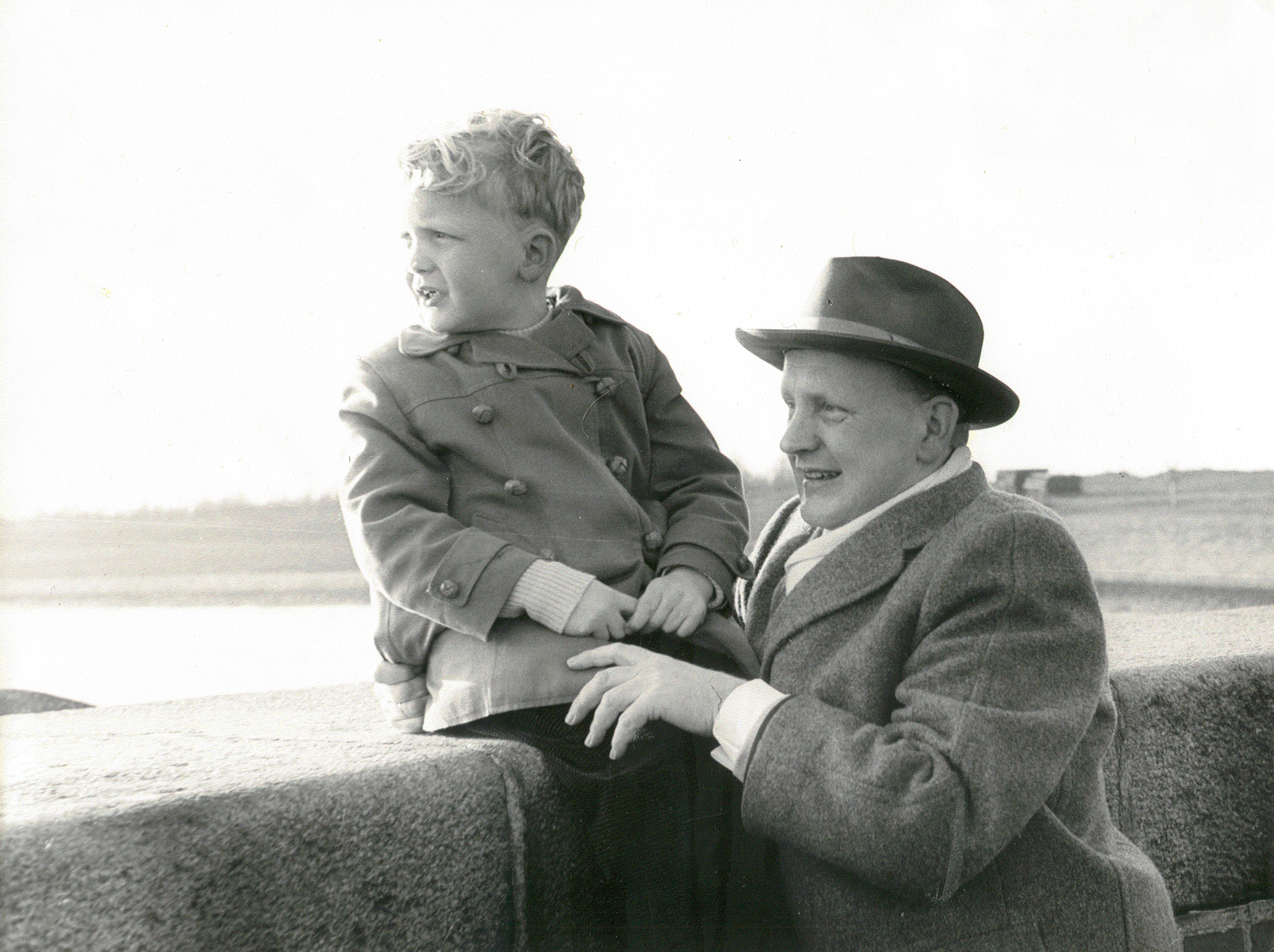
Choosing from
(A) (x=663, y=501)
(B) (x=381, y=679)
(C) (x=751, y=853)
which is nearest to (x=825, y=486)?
(A) (x=663, y=501)

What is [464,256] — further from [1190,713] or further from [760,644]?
[1190,713]

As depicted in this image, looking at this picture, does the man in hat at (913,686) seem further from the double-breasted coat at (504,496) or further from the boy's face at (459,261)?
the boy's face at (459,261)

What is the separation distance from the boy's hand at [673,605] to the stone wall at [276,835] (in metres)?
0.31

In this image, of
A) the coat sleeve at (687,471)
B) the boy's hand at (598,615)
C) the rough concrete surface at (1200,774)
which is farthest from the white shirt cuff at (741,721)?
the rough concrete surface at (1200,774)

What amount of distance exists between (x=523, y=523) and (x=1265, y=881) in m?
2.34

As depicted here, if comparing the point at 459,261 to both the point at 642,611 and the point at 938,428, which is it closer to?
the point at 642,611

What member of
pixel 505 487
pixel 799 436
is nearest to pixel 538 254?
pixel 505 487

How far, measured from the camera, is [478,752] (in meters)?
2.01

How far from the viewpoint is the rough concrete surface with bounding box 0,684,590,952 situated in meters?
1.51

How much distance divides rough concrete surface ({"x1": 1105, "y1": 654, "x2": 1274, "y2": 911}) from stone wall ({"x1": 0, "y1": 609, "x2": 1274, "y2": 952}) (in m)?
1.57

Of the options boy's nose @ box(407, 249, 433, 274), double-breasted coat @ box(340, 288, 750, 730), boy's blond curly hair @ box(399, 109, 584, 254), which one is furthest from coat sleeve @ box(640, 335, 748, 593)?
boy's nose @ box(407, 249, 433, 274)

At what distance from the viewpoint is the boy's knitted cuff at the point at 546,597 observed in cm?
207

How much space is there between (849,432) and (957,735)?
60 cm

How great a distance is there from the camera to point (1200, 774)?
3.15m
